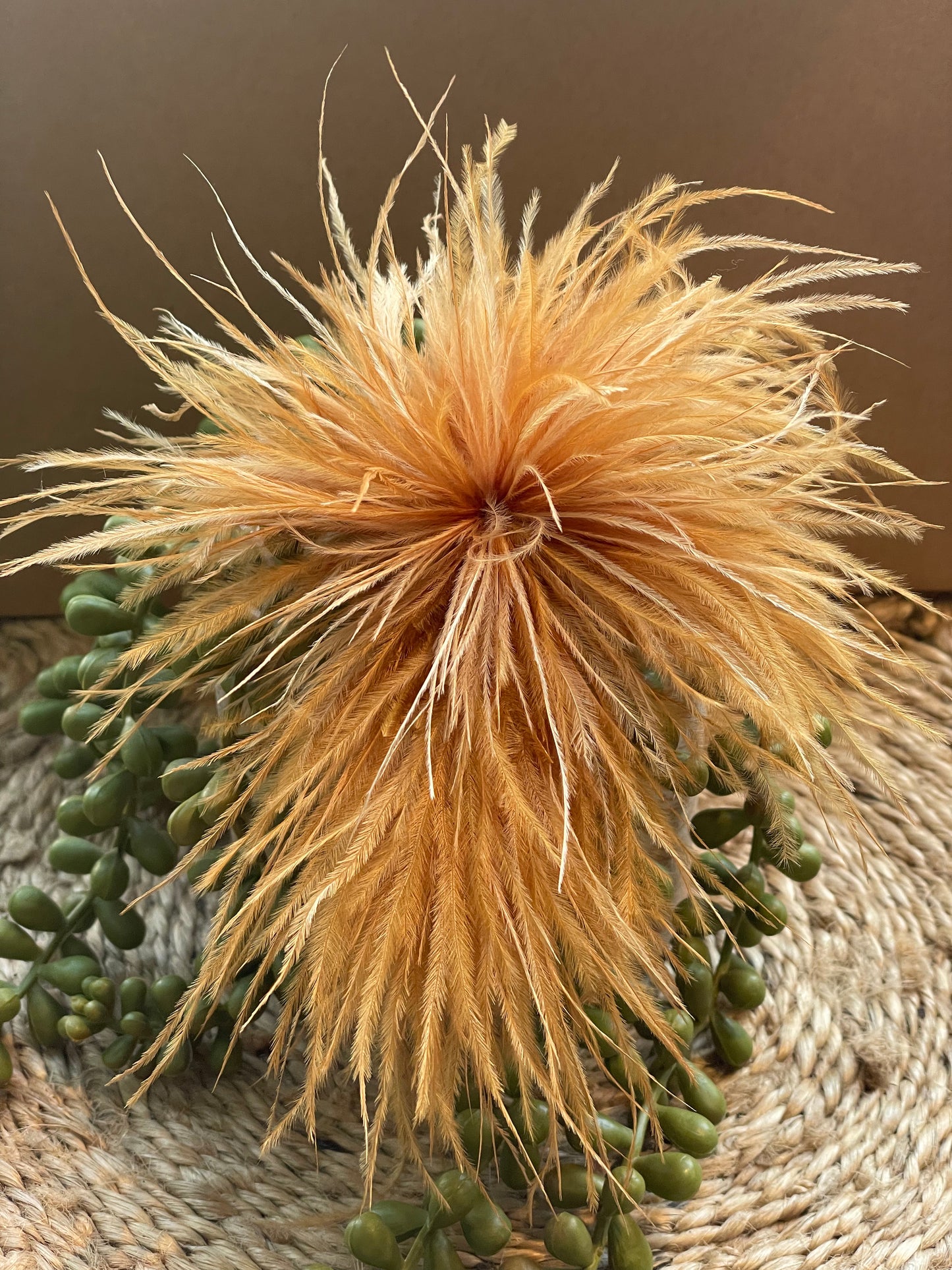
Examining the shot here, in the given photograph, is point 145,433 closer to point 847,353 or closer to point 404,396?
point 404,396

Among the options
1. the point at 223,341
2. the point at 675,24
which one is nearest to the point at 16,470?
the point at 223,341

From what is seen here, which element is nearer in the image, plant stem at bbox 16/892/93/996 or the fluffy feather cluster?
the fluffy feather cluster

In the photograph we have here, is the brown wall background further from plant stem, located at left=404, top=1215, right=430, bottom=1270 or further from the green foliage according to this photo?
plant stem, located at left=404, top=1215, right=430, bottom=1270

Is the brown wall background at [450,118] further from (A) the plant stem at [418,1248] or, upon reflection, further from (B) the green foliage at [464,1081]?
(A) the plant stem at [418,1248]

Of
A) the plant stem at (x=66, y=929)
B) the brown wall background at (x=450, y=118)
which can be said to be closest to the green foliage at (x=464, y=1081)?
the plant stem at (x=66, y=929)

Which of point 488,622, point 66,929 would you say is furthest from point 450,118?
point 66,929

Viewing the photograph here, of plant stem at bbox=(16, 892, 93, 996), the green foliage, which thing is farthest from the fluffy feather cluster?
plant stem at bbox=(16, 892, 93, 996)
